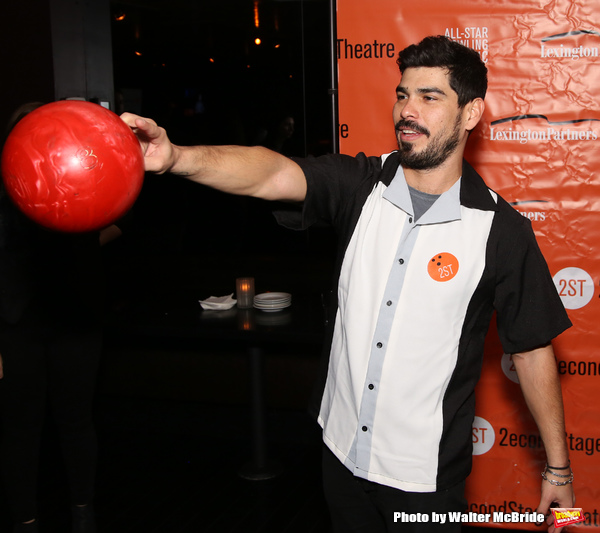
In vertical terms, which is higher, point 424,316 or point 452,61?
point 452,61

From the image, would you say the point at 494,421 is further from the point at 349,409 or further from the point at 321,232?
the point at 321,232

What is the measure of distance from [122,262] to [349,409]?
4.19m

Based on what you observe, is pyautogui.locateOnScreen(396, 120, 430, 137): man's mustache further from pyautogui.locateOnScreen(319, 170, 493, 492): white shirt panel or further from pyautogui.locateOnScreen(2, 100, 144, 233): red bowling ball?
pyautogui.locateOnScreen(2, 100, 144, 233): red bowling ball

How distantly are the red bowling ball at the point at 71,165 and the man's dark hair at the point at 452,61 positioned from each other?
0.84 m

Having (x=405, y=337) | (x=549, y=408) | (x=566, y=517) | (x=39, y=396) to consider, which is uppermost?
(x=405, y=337)

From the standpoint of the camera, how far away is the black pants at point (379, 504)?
1.64 m

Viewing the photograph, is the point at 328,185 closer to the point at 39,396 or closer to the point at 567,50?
the point at 567,50

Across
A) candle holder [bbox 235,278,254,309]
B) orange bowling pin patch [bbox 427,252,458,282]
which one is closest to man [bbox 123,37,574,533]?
orange bowling pin patch [bbox 427,252,458,282]

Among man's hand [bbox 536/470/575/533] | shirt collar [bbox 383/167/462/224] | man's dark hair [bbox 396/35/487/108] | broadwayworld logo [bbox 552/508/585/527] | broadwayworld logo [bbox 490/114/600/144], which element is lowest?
broadwayworld logo [bbox 552/508/585/527]

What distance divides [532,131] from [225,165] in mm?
1408

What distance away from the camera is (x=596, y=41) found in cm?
228

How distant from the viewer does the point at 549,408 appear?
170cm

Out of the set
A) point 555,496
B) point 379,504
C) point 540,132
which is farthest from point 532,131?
point 379,504

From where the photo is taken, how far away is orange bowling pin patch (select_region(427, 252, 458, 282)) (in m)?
1.61
